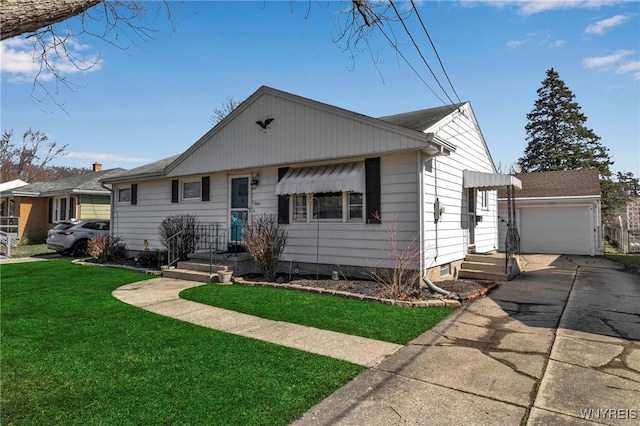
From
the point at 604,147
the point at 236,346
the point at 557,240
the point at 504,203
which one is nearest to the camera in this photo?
the point at 236,346

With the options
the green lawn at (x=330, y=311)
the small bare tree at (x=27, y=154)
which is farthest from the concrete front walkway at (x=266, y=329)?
the small bare tree at (x=27, y=154)

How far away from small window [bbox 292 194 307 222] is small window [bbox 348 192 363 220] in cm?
141

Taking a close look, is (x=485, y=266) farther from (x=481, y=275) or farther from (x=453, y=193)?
(x=453, y=193)

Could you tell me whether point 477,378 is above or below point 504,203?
below

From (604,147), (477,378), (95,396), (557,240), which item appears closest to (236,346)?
(95,396)

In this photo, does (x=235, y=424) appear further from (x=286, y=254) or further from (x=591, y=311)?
(x=286, y=254)

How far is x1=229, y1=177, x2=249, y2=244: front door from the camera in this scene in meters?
11.0

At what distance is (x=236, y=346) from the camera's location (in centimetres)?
445

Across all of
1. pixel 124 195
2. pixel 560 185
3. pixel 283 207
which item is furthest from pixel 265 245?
pixel 560 185

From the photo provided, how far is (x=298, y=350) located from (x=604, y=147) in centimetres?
3792

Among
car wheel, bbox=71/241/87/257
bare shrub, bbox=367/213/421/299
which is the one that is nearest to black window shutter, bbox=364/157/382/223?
bare shrub, bbox=367/213/421/299

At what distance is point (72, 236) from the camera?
15.4m

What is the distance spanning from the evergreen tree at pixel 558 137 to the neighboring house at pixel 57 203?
115ft

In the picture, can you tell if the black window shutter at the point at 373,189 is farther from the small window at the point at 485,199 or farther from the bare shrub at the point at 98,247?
the bare shrub at the point at 98,247
